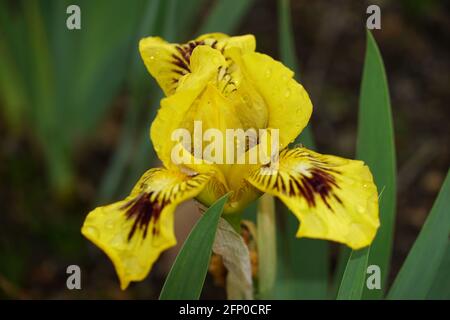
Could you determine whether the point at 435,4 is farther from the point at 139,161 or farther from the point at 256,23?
the point at 139,161

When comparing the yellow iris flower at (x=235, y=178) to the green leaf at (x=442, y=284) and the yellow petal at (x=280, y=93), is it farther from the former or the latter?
the green leaf at (x=442, y=284)

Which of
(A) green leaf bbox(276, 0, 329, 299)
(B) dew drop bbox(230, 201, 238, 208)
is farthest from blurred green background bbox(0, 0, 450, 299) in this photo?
(B) dew drop bbox(230, 201, 238, 208)

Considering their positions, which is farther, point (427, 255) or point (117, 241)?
point (427, 255)

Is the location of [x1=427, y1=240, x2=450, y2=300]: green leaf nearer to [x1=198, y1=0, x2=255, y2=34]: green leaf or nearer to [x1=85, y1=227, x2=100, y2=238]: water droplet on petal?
[x1=85, y1=227, x2=100, y2=238]: water droplet on petal

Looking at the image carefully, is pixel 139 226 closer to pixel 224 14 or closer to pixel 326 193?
pixel 326 193

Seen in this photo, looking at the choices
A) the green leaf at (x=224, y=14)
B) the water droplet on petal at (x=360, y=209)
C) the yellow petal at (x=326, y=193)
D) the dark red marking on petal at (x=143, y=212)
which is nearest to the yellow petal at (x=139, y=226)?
the dark red marking on petal at (x=143, y=212)

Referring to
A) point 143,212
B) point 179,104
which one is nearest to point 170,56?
point 179,104
